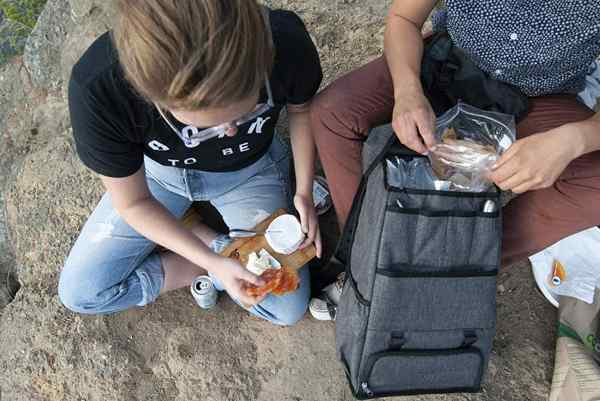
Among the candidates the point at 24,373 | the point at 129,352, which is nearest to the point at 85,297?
the point at 129,352

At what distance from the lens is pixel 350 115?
5.69ft

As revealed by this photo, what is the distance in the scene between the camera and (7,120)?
318 centimetres

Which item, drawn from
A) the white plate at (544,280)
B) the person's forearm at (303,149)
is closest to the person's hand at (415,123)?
the person's forearm at (303,149)

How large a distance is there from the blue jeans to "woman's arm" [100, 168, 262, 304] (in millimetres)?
201

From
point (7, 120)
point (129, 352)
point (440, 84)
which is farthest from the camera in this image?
point (7, 120)

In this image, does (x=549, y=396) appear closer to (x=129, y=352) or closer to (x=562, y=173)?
(x=562, y=173)

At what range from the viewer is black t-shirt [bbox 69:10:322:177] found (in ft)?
4.58

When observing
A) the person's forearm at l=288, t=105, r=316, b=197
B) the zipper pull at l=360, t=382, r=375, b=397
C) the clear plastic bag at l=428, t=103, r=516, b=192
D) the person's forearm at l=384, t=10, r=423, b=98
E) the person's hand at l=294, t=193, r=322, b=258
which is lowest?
the zipper pull at l=360, t=382, r=375, b=397

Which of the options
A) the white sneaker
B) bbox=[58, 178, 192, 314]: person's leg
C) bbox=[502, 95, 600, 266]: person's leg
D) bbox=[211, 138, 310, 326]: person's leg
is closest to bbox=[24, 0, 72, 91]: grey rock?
bbox=[58, 178, 192, 314]: person's leg

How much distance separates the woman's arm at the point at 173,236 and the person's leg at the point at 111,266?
0.23 meters

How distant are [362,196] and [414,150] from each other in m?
0.23

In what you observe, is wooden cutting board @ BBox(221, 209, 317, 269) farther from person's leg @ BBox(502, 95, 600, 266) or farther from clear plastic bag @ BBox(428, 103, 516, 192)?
person's leg @ BBox(502, 95, 600, 266)

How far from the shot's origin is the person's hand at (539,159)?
56.8 inches

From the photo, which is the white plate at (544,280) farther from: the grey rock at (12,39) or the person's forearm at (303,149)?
the grey rock at (12,39)
